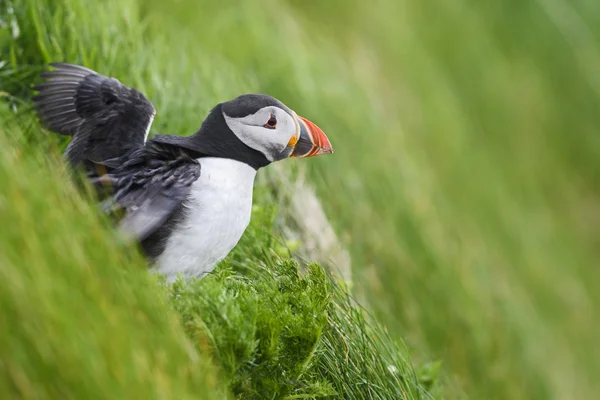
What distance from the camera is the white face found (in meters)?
2.36

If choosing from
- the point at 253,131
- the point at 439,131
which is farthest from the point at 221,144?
the point at 439,131

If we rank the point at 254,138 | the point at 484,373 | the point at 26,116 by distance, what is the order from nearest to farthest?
1. the point at 254,138
2. the point at 26,116
3. the point at 484,373

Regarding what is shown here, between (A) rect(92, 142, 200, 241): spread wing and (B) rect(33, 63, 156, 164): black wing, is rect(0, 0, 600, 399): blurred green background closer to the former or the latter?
(B) rect(33, 63, 156, 164): black wing

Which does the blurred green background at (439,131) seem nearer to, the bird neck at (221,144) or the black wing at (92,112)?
the black wing at (92,112)

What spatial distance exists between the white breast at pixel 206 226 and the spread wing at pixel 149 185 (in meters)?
0.04

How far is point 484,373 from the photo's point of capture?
457cm

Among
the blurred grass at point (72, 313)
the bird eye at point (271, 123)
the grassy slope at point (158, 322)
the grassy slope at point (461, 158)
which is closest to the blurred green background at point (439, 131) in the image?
the grassy slope at point (461, 158)

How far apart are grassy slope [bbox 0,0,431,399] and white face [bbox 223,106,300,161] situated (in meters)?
0.33

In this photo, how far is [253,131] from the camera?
2367mm

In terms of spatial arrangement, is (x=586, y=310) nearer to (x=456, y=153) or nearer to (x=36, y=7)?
(x=456, y=153)

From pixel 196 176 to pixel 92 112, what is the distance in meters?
0.54

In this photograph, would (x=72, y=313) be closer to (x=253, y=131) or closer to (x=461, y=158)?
(x=253, y=131)

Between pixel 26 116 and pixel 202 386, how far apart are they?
1379mm

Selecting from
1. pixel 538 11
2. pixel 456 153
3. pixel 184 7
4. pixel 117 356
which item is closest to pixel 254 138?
pixel 117 356
